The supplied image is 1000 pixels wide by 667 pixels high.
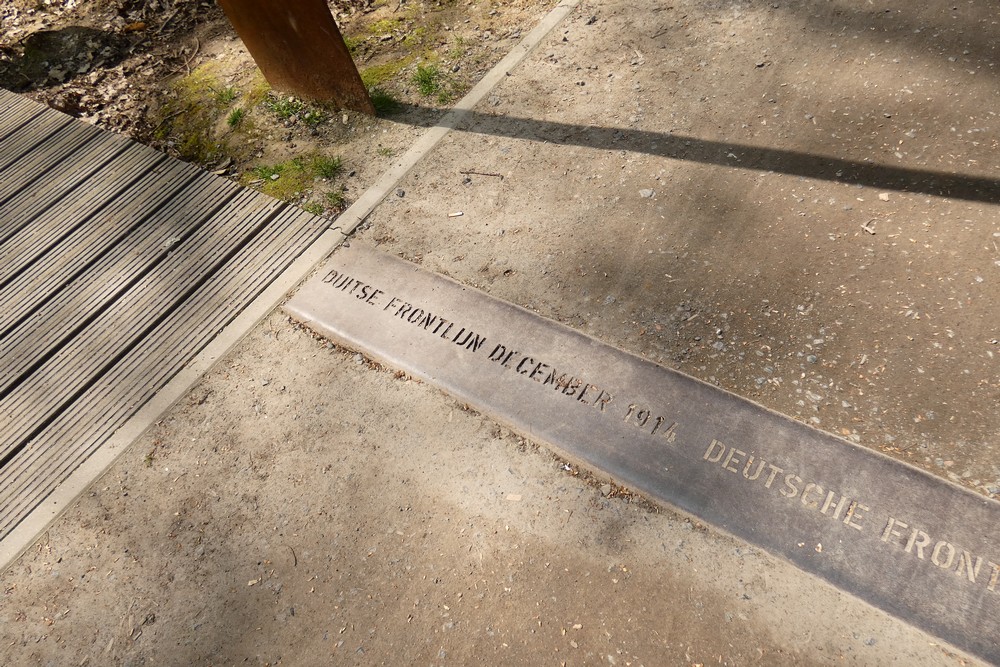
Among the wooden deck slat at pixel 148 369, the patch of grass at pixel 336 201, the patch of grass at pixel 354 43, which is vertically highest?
the patch of grass at pixel 354 43

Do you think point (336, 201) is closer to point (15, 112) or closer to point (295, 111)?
point (295, 111)

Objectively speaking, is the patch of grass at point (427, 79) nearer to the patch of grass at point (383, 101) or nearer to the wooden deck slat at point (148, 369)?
the patch of grass at point (383, 101)

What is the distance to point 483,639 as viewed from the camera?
6.80 ft

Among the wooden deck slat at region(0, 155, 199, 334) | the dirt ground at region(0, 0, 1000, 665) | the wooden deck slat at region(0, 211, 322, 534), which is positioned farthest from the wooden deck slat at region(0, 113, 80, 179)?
the wooden deck slat at region(0, 211, 322, 534)

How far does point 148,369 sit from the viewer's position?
116 inches

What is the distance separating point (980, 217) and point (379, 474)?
2.96m

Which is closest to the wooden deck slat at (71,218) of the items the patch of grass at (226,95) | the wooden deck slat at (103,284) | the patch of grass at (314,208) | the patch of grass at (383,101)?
the wooden deck slat at (103,284)

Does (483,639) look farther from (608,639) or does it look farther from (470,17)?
(470,17)

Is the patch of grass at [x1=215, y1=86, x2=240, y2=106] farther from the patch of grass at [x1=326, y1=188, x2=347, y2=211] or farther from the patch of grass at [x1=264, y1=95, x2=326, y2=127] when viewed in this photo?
the patch of grass at [x1=326, y1=188, x2=347, y2=211]

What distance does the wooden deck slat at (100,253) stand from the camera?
3.29m

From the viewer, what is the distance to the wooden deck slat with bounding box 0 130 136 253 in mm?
3605

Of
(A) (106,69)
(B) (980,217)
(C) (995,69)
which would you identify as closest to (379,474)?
(B) (980,217)

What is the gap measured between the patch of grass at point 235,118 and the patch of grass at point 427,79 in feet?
4.00

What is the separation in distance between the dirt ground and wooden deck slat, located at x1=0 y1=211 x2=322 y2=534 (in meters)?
0.22
